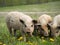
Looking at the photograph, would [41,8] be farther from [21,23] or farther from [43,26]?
[21,23]

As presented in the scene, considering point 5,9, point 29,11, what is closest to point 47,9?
point 29,11

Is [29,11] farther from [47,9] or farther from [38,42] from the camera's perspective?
[38,42]

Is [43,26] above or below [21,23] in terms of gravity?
below

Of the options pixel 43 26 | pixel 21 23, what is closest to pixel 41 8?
pixel 43 26

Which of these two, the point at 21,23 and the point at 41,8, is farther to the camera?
the point at 41,8

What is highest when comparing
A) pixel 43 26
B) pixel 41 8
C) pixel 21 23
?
pixel 21 23

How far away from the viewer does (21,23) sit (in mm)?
7906

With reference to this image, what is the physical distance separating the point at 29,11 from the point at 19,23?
3976 mm

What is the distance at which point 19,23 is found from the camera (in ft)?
26.3

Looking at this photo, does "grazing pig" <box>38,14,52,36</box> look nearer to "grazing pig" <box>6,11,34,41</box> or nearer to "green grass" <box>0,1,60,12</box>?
"grazing pig" <box>6,11,34,41</box>

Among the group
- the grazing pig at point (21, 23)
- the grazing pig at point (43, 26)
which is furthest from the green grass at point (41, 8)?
Result: the grazing pig at point (21, 23)

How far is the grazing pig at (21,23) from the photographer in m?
7.56

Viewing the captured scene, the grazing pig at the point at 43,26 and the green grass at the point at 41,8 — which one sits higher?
the grazing pig at the point at 43,26

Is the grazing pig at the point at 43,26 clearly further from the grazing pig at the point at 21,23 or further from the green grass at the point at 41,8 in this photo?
the green grass at the point at 41,8
